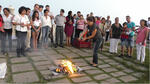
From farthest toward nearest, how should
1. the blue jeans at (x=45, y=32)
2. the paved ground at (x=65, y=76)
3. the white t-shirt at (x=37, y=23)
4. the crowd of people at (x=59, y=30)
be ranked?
the blue jeans at (x=45, y=32) → the white t-shirt at (x=37, y=23) → the crowd of people at (x=59, y=30) → the paved ground at (x=65, y=76)

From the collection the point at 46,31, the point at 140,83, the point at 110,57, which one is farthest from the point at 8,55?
the point at 140,83

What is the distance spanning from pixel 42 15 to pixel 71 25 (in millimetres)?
1709

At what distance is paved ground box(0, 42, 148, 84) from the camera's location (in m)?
4.37

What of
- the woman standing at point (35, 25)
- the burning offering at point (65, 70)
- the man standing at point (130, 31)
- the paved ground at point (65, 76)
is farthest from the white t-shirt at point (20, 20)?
the man standing at point (130, 31)

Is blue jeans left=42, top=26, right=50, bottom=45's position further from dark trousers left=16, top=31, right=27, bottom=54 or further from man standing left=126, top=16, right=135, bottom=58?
man standing left=126, top=16, right=135, bottom=58

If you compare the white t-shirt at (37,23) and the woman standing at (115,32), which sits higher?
the white t-shirt at (37,23)

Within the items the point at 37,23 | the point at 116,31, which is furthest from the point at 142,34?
the point at 37,23

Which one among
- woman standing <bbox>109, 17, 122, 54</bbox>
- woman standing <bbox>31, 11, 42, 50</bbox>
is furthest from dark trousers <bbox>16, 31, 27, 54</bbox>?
woman standing <bbox>109, 17, 122, 54</bbox>

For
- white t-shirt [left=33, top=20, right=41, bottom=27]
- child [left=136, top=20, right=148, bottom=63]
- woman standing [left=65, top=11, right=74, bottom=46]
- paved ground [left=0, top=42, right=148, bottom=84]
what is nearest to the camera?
paved ground [left=0, top=42, right=148, bottom=84]

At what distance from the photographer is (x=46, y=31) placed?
296 inches

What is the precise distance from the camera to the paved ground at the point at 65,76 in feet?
14.3

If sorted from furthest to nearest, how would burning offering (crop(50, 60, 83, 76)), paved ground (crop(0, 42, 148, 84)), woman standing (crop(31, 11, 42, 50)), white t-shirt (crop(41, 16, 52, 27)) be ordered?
white t-shirt (crop(41, 16, 52, 27)) → woman standing (crop(31, 11, 42, 50)) → burning offering (crop(50, 60, 83, 76)) → paved ground (crop(0, 42, 148, 84))

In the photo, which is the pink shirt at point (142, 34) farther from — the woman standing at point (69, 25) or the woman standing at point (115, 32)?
the woman standing at point (69, 25)

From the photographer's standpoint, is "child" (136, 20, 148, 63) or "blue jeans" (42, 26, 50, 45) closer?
"child" (136, 20, 148, 63)
